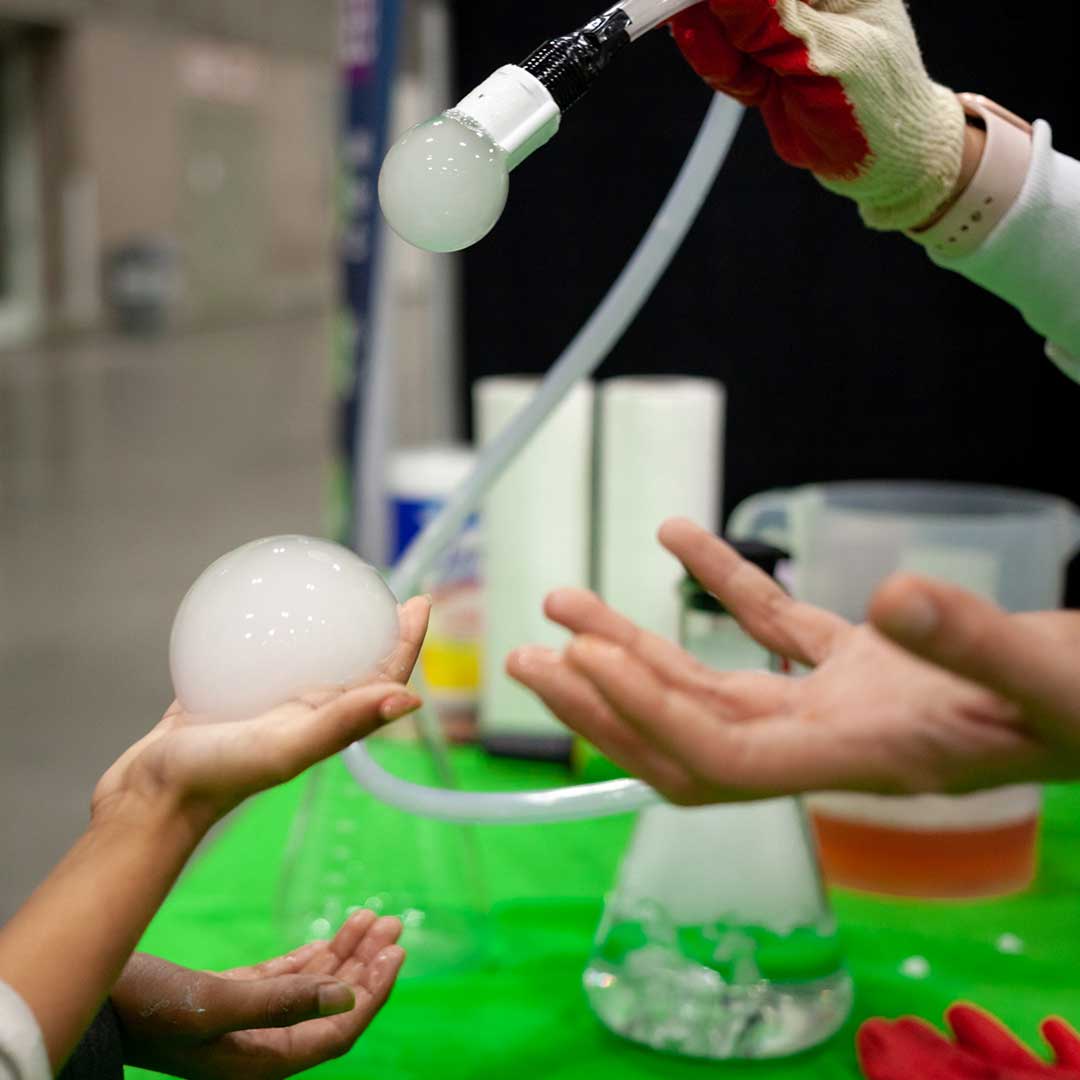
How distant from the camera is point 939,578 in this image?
79 centimetres

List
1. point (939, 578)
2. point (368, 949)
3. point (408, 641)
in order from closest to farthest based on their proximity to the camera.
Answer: point (408, 641) < point (368, 949) < point (939, 578)

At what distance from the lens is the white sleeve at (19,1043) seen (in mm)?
346

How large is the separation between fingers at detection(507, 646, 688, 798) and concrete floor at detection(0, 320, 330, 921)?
1102 mm

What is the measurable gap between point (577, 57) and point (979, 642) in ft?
0.78

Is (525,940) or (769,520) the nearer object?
(525,940)

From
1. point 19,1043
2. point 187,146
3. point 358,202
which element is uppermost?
point 187,146

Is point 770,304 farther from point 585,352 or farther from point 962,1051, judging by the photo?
point 962,1051

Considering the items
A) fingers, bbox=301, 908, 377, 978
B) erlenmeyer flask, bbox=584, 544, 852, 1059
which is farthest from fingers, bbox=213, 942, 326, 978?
erlenmeyer flask, bbox=584, 544, 852, 1059

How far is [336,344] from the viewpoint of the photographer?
107 centimetres

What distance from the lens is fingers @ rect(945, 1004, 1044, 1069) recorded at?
1.85 feet

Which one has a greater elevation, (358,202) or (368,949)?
(358,202)

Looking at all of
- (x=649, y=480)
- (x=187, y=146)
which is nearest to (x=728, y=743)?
(x=649, y=480)

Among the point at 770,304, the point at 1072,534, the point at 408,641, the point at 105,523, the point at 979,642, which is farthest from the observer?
the point at 105,523

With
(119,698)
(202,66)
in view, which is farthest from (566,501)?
(202,66)
